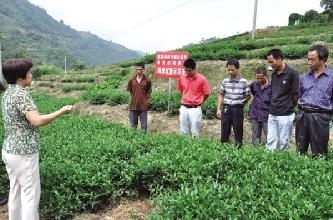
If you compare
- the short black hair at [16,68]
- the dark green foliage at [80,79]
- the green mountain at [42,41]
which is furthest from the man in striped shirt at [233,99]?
the green mountain at [42,41]

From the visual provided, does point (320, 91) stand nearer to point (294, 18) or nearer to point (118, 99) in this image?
point (118, 99)

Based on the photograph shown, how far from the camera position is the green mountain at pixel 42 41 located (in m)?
76.6

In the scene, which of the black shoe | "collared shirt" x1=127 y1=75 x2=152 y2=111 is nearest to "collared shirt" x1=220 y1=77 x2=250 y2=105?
"collared shirt" x1=127 y1=75 x2=152 y2=111

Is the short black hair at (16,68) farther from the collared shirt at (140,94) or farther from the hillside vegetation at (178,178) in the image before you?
the collared shirt at (140,94)

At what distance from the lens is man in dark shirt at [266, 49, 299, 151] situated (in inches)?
255

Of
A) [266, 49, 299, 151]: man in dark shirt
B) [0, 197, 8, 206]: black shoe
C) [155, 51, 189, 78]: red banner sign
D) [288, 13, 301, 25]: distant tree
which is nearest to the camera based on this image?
[0, 197, 8, 206]: black shoe

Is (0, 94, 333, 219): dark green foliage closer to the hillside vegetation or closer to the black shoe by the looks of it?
the hillside vegetation

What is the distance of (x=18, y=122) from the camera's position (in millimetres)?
4422

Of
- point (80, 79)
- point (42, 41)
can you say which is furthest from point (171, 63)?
point (42, 41)

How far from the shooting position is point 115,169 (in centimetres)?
536

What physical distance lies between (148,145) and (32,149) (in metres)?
2.15

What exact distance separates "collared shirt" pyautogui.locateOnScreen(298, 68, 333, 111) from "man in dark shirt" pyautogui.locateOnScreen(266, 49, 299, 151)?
587mm

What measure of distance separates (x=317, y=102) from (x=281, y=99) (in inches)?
34.8

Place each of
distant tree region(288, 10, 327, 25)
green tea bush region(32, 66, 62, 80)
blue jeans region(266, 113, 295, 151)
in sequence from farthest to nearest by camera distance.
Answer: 1. distant tree region(288, 10, 327, 25)
2. green tea bush region(32, 66, 62, 80)
3. blue jeans region(266, 113, 295, 151)
